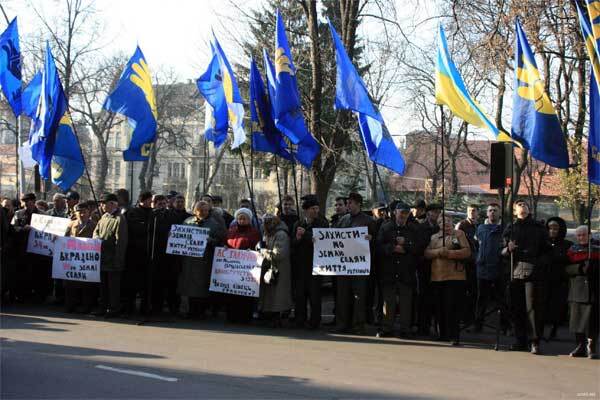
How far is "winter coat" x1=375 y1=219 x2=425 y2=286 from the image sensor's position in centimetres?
1136

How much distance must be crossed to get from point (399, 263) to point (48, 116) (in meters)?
7.08

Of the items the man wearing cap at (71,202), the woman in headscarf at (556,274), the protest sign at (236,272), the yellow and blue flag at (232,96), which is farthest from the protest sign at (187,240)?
the woman in headscarf at (556,274)

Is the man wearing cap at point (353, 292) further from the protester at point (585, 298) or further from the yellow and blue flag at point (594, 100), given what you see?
the yellow and blue flag at point (594, 100)

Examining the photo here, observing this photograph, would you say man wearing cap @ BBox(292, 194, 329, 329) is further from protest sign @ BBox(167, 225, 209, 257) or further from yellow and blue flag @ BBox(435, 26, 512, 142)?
yellow and blue flag @ BBox(435, 26, 512, 142)

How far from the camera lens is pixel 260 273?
40.0 feet

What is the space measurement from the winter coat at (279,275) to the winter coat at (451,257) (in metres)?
2.30

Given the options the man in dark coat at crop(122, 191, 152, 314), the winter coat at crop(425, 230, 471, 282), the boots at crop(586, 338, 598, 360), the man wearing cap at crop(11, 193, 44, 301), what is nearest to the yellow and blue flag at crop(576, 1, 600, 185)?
the winter coat at crop(425, 230, 471, 282)

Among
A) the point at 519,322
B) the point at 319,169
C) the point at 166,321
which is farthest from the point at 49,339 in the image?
the point at 319,169

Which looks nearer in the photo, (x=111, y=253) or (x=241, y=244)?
(x=241, y=244)

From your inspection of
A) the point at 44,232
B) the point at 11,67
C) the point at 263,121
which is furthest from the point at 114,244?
the point at 11,67

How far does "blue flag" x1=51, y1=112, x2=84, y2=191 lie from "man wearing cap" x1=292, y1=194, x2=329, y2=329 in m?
4.60

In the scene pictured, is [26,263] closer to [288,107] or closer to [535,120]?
[288,107]

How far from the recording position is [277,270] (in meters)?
12.0

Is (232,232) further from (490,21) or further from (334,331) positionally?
(490,21)
